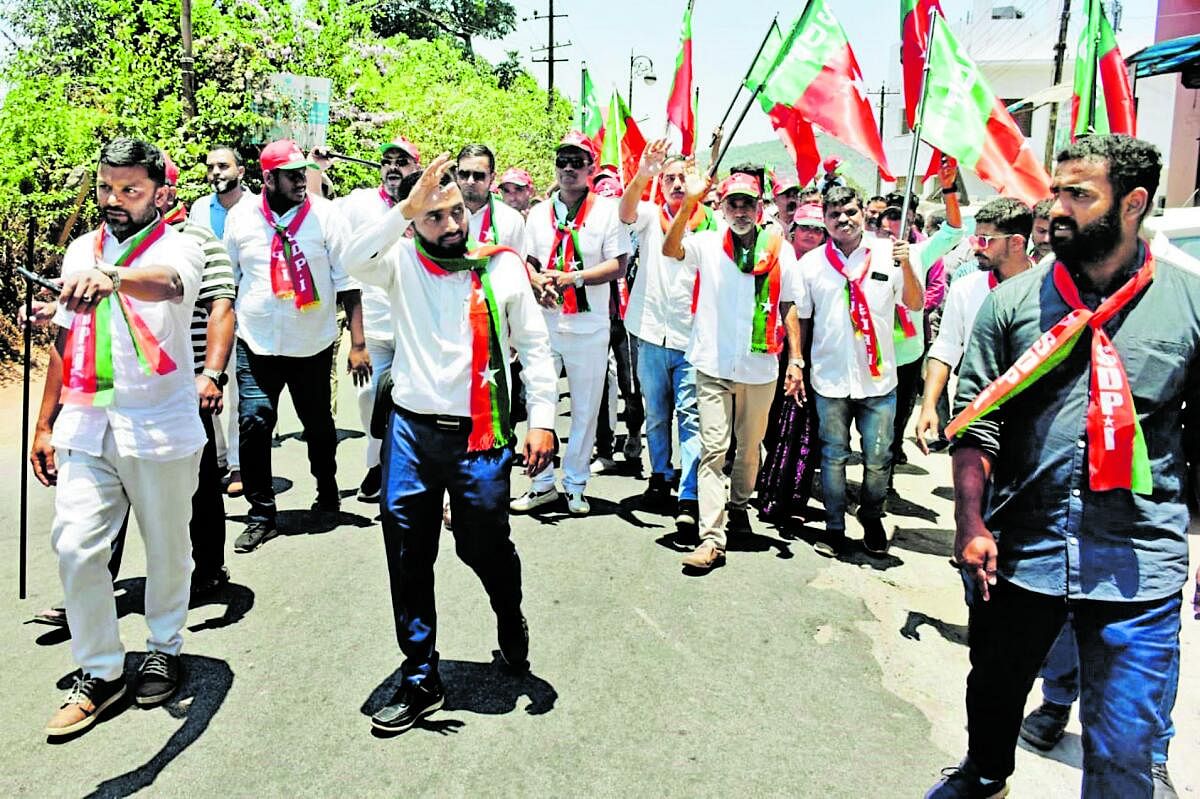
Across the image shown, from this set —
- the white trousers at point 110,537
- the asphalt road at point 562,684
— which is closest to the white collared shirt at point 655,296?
the asphalt road at point 562,684

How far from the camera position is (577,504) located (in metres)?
6.73

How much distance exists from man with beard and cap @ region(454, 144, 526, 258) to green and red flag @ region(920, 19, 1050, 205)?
2613 mm

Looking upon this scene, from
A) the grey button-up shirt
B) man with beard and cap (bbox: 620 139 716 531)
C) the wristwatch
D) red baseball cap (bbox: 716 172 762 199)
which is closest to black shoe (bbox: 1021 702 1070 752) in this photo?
the grey button-up shirt

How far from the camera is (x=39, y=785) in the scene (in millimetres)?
3412

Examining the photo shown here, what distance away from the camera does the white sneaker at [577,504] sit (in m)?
6.69

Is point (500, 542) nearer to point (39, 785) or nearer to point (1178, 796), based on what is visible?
point (39, 785)

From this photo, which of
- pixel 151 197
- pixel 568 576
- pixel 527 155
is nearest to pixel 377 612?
pixel 568 576

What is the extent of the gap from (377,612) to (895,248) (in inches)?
140

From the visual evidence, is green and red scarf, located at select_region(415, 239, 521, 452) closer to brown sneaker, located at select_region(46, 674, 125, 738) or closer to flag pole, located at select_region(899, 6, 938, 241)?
brown sneaker, located at select_region(46, 674, 125, 738)

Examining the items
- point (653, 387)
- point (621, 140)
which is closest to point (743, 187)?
point (653, 387)

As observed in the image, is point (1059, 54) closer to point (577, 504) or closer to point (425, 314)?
point (577, 504)

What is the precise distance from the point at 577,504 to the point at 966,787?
3850 mm

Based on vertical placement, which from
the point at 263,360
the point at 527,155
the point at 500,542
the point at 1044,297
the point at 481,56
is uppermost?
the point at 481,56

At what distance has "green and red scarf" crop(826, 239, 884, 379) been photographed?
6020mm
